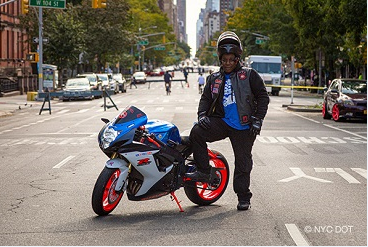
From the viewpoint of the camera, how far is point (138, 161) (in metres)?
8.14

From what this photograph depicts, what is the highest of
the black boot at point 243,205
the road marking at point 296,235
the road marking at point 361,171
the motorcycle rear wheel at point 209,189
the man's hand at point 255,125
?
the man's hand at point 255,125

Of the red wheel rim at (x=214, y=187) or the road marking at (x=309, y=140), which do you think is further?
the road marking at (x=309, y=140)

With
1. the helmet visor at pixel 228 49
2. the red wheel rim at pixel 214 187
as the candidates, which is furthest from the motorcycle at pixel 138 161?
the helmet visor at pixel 228 49

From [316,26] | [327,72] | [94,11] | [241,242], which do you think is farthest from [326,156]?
[94,11]

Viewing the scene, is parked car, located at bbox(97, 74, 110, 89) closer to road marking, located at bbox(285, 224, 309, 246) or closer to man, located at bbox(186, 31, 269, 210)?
man, located at bbox(186, 31, 269, 210)

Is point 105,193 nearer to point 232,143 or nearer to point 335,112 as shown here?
point 232,143

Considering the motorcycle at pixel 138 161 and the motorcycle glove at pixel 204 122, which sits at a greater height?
the motorcycle glove at pixel 204 122

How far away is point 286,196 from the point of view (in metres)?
9.87

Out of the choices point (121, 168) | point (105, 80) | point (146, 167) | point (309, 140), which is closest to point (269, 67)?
point (105, 80)

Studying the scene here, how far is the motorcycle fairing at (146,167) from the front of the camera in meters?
8.11

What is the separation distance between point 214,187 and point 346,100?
18.4 metres

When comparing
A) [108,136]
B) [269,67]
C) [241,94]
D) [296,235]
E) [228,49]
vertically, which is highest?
[269,67]

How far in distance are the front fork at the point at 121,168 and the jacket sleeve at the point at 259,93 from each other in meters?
1.57

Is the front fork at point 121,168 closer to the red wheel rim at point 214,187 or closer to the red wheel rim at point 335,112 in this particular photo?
the red wheel rim at point 214,187
